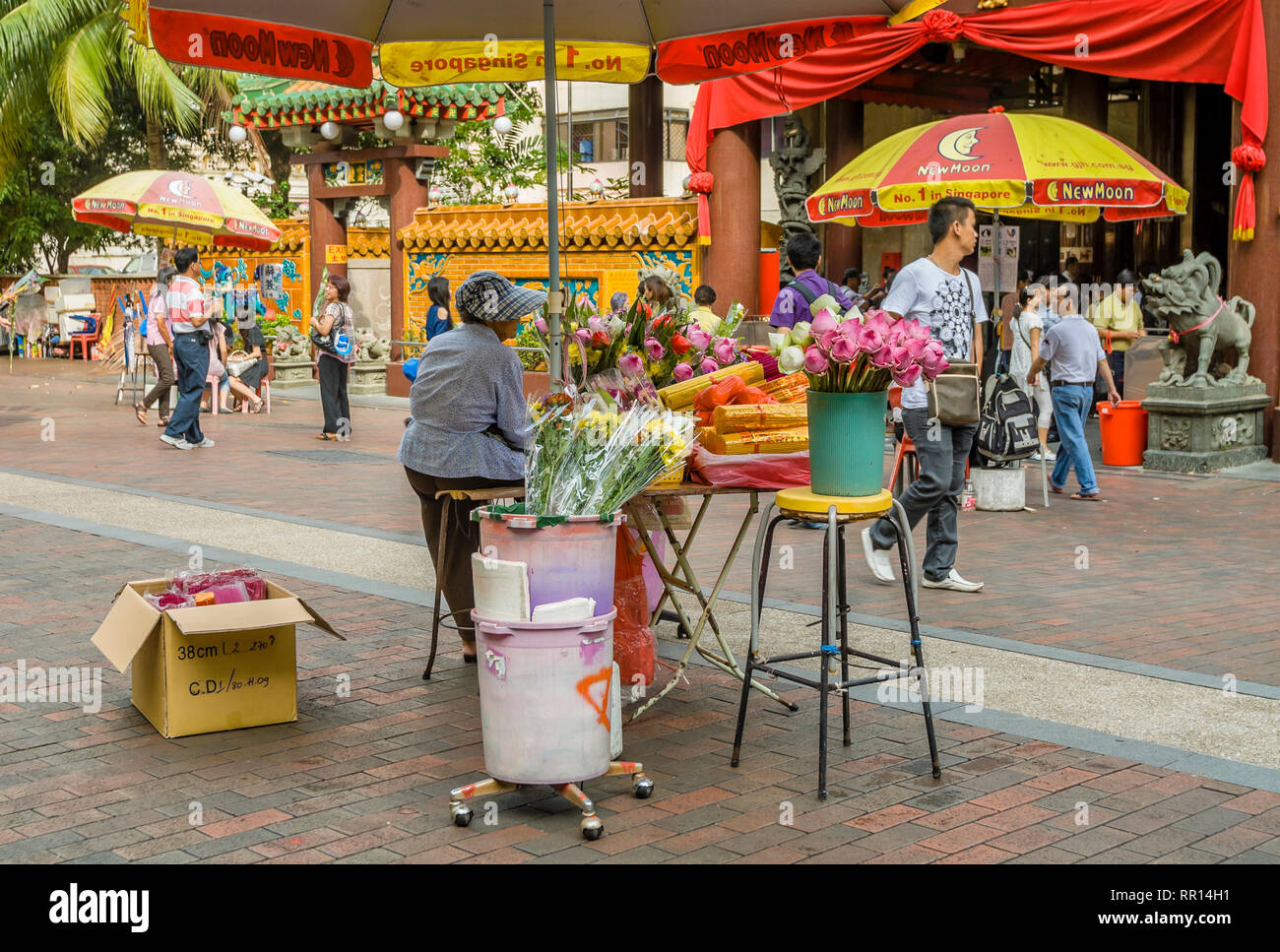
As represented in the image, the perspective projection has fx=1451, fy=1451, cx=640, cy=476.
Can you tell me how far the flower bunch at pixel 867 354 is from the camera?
4805 mm

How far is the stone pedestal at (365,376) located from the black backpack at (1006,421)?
1226 centimetres

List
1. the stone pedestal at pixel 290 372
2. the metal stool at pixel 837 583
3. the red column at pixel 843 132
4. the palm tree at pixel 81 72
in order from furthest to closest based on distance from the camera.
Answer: the palm tree at pixel 81 72 → the stone pedestal at pixel 290 372 → the red column at pixel 843 132 → the metal stool at pixel 837 583

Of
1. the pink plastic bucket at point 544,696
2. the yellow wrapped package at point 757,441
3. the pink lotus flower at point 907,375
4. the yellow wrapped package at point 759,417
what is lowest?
the pink plastic bucket at point 544,696

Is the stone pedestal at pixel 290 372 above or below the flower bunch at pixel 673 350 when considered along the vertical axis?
below

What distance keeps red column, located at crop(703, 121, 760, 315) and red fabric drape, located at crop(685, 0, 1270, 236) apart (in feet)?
7.22

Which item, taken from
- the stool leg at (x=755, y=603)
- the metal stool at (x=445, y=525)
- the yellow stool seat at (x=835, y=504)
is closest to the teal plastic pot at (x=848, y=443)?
the yellow stool seat at (x=835, y=504)

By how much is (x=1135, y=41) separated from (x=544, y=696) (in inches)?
437

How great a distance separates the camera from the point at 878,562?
7.93 metres

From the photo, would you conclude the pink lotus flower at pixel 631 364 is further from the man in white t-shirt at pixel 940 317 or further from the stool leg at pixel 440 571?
the man in white t-shirt at pixel 940 317

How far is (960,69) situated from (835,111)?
1811 millimetres

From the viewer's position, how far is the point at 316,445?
14984 mm

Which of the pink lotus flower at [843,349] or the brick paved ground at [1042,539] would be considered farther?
the brick paved ground at [1042,539]

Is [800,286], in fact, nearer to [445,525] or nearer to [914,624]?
[445,525]

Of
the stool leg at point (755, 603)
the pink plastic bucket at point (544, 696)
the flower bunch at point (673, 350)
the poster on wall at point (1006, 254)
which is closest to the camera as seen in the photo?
the pink plastic bucket at point (544, 696)
